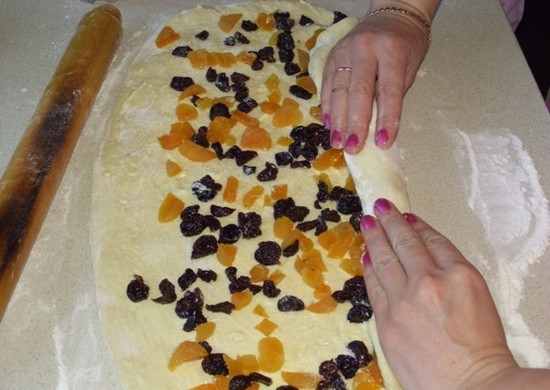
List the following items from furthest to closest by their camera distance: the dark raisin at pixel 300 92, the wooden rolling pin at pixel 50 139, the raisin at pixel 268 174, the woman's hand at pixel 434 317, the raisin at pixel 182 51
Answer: the raisin at pixel 182 51
the dark raisin at pixel 300 92
the raisin at pixel 268 174
the wooden rolling pin at pixel 50 139
the woman's hand at pixel 434 317

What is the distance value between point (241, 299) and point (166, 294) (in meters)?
0.24

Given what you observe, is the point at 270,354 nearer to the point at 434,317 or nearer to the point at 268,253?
the point at 268,253

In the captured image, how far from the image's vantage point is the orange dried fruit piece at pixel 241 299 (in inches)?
77.2

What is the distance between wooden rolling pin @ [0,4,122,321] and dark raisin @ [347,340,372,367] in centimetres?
113

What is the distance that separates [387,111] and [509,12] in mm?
1462

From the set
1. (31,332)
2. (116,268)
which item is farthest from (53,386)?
(116,268)

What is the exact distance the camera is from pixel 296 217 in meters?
2.13

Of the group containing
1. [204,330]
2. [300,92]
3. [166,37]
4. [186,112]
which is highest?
[166,37]

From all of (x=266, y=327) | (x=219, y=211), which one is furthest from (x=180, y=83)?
(x=266, y=327)

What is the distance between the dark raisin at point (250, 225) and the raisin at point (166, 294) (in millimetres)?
308

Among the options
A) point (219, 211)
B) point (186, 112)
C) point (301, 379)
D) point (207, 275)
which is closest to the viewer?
point (301, 379)

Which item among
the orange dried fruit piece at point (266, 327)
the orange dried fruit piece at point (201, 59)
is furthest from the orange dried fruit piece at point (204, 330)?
the orange dried fruit piece at point (201, 59)

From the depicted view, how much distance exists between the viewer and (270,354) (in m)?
1.85

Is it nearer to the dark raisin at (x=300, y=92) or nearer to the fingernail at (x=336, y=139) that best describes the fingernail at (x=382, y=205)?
the fingernail at (x=336, y=139)
